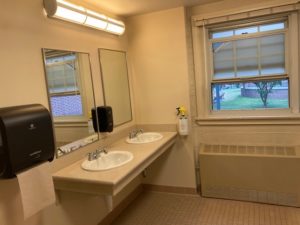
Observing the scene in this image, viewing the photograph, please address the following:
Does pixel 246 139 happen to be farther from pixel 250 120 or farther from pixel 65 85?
pixel 65 85

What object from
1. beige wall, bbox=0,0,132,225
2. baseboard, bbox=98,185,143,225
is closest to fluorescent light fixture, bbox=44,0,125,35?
beige wall, bbox=0,0,132,225

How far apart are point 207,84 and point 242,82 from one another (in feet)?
1.24

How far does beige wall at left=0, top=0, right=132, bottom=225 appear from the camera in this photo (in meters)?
1.55

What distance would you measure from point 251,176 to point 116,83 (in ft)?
5.68

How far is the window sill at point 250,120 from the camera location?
2.57m

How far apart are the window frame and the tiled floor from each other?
921 millimetres

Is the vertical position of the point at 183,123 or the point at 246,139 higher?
the point at 183,123

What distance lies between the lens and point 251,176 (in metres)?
2.65

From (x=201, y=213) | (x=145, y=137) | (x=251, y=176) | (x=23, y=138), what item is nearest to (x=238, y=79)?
(x=251, y=176)

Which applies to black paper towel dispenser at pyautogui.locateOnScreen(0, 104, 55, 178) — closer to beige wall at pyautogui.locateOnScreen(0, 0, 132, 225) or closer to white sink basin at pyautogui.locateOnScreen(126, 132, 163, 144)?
beige wall at pyautogui.locateOnScreen(0, 0, 132, 225)

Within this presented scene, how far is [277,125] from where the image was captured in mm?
2639

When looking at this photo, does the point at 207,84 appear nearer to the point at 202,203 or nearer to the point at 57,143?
the point at 202,203

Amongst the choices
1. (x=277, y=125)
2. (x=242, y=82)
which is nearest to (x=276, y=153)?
(x=277, y=125)

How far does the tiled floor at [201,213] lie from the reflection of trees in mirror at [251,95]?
105 cm
